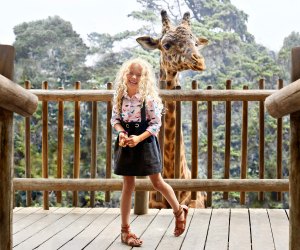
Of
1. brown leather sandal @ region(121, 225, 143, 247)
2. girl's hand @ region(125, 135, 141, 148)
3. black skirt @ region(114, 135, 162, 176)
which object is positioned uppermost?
girl's hand @ region(125, 135, 141, 148)

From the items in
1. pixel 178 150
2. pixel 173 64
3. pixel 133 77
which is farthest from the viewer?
pixel 173 64

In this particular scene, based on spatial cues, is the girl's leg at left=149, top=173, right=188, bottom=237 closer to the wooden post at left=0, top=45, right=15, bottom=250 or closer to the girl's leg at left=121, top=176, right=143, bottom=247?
the girl's leg at left=121, top=176, right=143, bottom=247

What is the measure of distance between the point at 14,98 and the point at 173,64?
3694 mm

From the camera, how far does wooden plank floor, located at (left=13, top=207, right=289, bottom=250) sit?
13.3 ft

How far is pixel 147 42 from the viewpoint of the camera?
255 inches

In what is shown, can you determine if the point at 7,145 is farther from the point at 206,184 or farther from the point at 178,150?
the point at 178,150

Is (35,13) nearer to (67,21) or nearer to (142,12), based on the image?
(67,21)

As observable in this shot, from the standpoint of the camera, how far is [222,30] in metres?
18.5

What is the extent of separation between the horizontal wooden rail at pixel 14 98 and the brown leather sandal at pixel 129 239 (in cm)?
132

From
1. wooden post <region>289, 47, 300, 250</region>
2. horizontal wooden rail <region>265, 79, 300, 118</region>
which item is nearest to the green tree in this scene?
horizontal wooden rail <region>265, 79, 300, 118</region>

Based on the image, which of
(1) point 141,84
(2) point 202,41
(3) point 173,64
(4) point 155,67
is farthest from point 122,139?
(4) point 155,67

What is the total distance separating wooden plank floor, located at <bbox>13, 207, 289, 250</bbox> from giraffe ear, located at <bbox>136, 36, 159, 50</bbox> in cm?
193

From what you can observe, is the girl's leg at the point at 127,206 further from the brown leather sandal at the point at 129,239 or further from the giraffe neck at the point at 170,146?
the giraffe neck at the point at 170,146

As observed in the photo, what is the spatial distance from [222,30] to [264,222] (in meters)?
14.2
